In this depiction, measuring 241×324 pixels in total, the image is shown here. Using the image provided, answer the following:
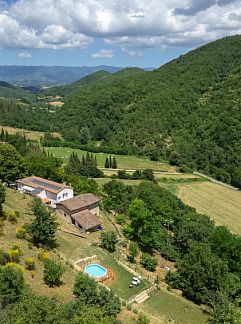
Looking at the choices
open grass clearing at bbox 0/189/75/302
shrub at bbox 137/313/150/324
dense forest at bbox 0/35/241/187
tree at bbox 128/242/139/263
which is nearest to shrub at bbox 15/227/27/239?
open grass clearing at bbox 0/189/75/302

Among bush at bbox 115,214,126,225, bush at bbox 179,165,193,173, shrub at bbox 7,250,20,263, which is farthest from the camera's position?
bush at bbox 179,165,193,173

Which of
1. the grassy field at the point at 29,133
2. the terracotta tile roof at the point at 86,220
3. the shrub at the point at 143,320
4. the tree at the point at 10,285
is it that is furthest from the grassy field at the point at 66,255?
the grassy field at the point at 29,133

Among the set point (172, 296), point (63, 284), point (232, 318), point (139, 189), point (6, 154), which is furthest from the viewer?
point (139, 189)

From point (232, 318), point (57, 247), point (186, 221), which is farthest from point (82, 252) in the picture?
point (186, 221)

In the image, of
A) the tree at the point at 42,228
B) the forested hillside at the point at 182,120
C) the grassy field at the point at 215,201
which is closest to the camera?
the tree at the point at 42,228

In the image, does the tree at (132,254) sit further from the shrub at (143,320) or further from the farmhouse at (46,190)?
the farmhouse at (46,190)

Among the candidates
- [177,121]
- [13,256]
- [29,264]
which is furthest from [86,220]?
[177,121]

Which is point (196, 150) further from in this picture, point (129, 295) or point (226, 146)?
point (129, 295)

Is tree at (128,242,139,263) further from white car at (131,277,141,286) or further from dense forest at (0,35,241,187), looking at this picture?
dense forest at (0,35,241,187)
